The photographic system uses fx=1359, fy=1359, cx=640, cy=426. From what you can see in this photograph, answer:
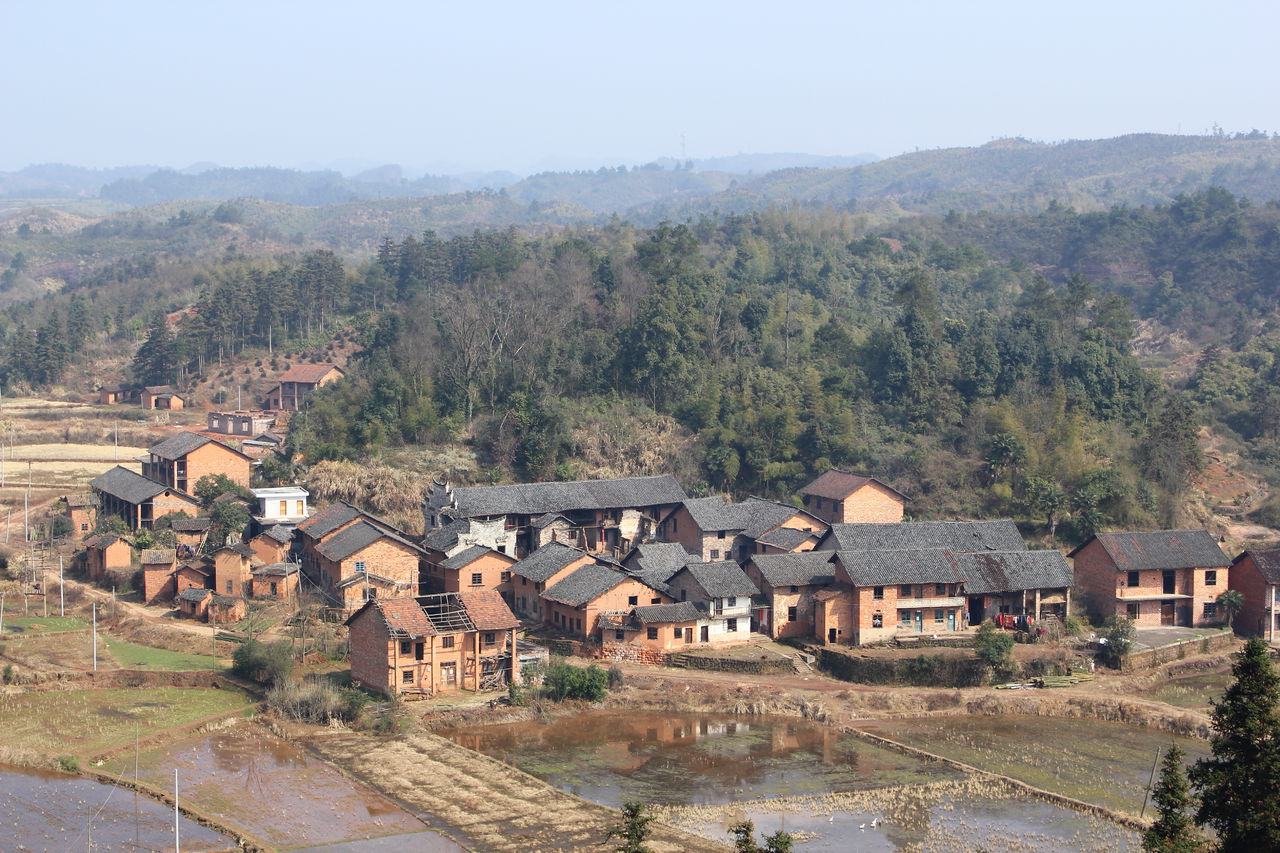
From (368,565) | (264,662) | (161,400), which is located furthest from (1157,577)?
(161,400)

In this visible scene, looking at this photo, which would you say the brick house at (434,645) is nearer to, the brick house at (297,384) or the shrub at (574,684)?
the shrub at (574,684)

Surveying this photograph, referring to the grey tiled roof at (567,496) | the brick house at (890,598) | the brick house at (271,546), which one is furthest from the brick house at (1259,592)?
the brick house at (271,546)

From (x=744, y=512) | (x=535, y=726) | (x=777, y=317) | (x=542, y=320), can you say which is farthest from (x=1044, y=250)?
(x=535, y=726)

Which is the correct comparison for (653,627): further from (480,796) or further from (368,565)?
(480,796)

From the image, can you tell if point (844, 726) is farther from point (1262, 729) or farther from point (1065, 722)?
point (1262, 729)

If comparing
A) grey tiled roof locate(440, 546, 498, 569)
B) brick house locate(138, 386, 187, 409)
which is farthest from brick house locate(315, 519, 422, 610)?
brick house locate(138, 386, 187, 409)

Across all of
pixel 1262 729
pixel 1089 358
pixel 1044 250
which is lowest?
pixel 1262 729
